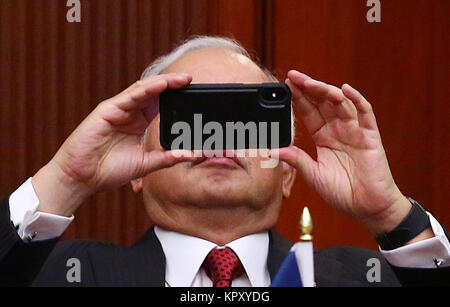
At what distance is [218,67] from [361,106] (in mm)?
378

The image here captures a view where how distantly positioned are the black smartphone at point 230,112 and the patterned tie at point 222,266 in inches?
13.1

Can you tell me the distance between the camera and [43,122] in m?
2.11

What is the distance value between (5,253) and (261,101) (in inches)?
18.6

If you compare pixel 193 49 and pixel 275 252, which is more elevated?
pixel 193 49

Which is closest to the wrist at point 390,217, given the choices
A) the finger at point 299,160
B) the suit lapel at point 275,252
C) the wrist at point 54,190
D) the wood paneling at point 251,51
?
the finger at point 299,160

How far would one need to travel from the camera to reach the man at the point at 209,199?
58.8 inches

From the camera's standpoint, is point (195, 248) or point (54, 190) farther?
point (195, 248)

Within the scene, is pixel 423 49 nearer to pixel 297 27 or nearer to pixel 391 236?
pixel 297 27

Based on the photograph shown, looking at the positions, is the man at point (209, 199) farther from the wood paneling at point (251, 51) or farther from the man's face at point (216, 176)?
the wood paneling at point (251, 51)

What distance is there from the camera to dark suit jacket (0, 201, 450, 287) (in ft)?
5.07

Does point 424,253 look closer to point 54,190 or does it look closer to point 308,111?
point 308,111

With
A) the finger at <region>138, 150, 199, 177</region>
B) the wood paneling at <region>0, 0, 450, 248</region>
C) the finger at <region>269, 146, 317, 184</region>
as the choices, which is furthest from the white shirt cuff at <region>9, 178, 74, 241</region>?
the wood paneling at <region>0, 0, 450, 248</region>

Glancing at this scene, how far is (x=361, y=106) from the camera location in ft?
4.75

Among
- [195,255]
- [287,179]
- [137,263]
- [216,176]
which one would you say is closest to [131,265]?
[137,263]
